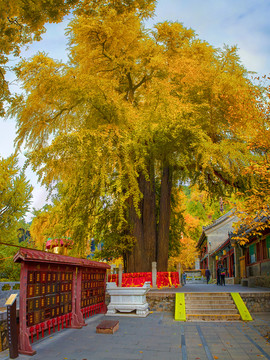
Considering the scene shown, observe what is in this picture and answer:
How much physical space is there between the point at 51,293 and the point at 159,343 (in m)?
2.89

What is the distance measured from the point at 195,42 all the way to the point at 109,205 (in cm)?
920

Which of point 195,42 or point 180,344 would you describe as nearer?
point 180,344

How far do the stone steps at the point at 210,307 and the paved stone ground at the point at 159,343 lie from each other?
2.32 feet

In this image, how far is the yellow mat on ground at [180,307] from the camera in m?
10.0

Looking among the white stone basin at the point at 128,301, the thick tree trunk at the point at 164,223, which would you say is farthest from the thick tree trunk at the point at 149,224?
the white stone basin at the point at 128,301

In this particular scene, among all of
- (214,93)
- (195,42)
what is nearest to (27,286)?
(214,93)

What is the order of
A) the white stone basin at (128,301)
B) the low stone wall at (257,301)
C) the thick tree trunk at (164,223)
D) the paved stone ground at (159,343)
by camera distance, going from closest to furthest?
the paved stone ground at (159,343) → the white stone basin at (128,301) → the low stone wall at (257,301) → the thick tree trunk at (164,223)

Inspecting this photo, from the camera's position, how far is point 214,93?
1262 cm

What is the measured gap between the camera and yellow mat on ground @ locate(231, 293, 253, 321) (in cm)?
982

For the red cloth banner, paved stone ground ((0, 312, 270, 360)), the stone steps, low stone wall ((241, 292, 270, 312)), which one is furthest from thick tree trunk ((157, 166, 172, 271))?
paved stone ground ((0, 312, 270, 360))

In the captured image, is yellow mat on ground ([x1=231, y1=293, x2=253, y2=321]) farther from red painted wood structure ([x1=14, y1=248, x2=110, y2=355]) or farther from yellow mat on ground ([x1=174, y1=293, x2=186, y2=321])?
red painted wood structure ([x1=14, y1=248, x2=110, y2=355])

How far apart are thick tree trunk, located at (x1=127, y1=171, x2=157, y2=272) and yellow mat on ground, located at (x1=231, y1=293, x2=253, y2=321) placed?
4313mm

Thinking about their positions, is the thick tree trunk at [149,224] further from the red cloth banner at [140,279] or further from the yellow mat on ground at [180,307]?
the yellow mat on ground at [180,307]

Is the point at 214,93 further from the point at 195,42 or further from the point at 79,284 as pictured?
the point at 79,284
